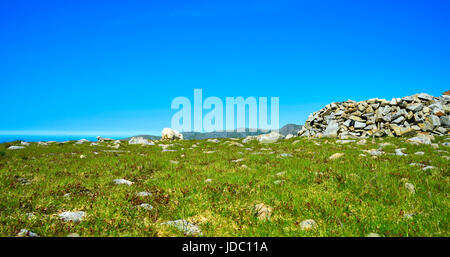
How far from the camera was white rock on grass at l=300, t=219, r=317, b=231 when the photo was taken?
4.43 meters

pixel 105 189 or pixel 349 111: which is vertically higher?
pixel 349 111

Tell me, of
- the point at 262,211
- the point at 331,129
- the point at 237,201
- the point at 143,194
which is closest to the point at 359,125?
the point at 331,129

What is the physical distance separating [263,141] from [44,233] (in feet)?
64.1

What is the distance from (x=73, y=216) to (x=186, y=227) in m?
2.49

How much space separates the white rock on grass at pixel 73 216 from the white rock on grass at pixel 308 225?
431 centimetres

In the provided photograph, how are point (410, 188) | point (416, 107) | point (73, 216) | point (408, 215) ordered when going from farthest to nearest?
point (416, 107) < point (410, 188) < point (73, 216) < point (408, 215)

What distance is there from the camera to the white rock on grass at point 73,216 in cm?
506

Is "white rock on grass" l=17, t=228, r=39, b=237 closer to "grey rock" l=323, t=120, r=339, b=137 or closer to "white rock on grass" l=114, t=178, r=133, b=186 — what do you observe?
"white rock on grass" l=114, t=178, r=133, b=186

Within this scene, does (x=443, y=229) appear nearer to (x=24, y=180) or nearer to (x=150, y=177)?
(x=150, y=177)

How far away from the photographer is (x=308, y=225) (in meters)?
4.54

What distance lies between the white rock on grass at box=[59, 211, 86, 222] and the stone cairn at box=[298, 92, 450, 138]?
25680 mm

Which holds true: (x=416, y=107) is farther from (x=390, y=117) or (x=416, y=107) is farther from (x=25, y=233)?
(x=25, y=233)
